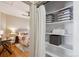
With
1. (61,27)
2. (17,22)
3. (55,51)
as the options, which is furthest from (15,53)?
(61,27)

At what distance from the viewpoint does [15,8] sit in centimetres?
166

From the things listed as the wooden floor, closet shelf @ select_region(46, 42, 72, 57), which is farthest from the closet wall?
the wooden floor

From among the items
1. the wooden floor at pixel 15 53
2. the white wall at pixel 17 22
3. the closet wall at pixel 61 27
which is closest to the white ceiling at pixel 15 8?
the white wall at pixel 17 22

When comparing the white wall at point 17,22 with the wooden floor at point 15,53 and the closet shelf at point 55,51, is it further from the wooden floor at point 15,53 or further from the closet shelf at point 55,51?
the closet shelf at point 55,51

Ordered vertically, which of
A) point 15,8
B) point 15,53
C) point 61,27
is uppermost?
point 15,8

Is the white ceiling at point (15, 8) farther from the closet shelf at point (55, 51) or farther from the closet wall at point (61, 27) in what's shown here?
the closet shelf at point (55, 51)

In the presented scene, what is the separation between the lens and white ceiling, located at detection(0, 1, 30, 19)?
1.65 meters

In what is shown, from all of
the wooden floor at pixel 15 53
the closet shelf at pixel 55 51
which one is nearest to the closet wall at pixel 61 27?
the closet shelf at pixel 55 51

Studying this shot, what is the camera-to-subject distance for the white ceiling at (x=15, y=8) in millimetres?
1651

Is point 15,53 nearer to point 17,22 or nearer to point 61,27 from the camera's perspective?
point 17,22

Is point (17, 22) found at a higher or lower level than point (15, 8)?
lower

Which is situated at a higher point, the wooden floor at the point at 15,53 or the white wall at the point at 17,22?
the white wall at the point at 17,22

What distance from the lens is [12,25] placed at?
1659mm

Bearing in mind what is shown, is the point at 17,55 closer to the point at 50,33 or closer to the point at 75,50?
the point at 50,33
